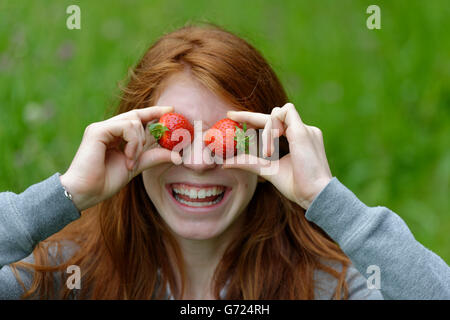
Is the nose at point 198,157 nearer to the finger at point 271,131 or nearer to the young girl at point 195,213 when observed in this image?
the young girl at point 195,213

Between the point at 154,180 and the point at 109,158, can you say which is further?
the point at 154,180

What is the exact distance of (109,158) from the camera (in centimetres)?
201

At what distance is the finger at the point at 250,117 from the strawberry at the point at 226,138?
26 millimetres

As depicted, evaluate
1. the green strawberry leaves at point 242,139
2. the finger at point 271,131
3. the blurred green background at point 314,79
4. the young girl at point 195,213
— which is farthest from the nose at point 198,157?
the blurred green background at point 314,79

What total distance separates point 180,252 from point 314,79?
2646 millimetres

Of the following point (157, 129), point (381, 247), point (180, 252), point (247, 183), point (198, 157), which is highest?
point (157, 129)

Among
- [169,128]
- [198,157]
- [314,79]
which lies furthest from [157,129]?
[314,79]

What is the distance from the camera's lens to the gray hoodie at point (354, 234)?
178 cm

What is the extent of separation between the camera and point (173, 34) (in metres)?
2.33

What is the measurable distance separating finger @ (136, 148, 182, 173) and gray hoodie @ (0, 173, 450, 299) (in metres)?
0.27

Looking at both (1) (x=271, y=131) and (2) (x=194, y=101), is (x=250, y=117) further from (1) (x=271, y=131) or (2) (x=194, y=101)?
(2) (x=194, y=101)

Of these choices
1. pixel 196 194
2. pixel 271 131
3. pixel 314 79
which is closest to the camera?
pixel 271 131

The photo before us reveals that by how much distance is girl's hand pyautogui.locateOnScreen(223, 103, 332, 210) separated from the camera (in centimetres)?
185

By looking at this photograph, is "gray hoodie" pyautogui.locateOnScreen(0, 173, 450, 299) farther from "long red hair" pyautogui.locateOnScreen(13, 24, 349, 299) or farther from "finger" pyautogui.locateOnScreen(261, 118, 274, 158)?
"long red hair" pyautogui.locateOnScreen(13, 24, 349, 299)
